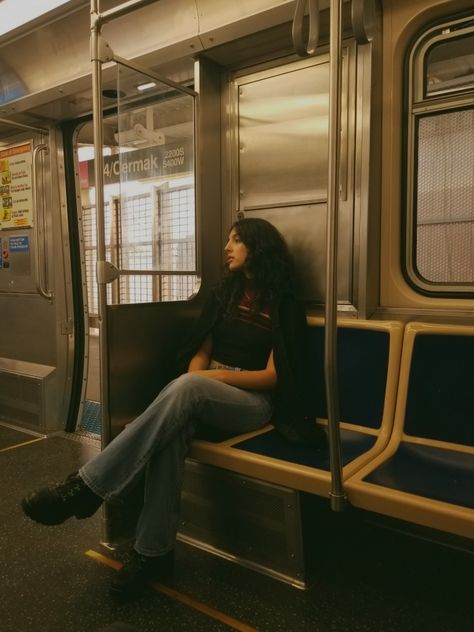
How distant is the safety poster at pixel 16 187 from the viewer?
4316 mm

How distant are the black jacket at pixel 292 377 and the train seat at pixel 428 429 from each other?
35 centimetres

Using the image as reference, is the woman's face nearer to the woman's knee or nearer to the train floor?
the woman's knee

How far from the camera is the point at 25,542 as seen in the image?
97.7 inches

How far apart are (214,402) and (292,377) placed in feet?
1.27

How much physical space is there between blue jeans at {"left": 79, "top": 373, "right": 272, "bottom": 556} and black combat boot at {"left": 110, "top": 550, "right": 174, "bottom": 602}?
0.05 m

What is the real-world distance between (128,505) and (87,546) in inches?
Result: 9.8

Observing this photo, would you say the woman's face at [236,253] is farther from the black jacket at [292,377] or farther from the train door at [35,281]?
the train door at [35,281]

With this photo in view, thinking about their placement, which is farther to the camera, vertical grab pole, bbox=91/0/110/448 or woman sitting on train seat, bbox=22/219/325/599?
vertical grab pole, bbox=91/0/110/448

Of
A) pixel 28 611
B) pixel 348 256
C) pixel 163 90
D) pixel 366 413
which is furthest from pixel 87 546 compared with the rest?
pixel 163 90

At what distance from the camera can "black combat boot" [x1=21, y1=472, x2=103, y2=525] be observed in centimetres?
206

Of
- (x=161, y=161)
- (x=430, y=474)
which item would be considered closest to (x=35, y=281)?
(x=161, y=161)

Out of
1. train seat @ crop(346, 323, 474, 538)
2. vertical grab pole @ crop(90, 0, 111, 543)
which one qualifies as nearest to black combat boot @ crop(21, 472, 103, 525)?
vertical grab pole @ crop(90, 0, 111, 543)

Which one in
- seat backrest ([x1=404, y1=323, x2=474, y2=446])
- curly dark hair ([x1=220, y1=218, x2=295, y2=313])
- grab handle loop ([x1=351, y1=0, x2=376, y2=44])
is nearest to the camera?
grab handle loop ([x1=351, y1=0, x2=376, y2=44])

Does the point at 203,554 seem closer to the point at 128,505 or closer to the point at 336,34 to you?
the point at 128,505
